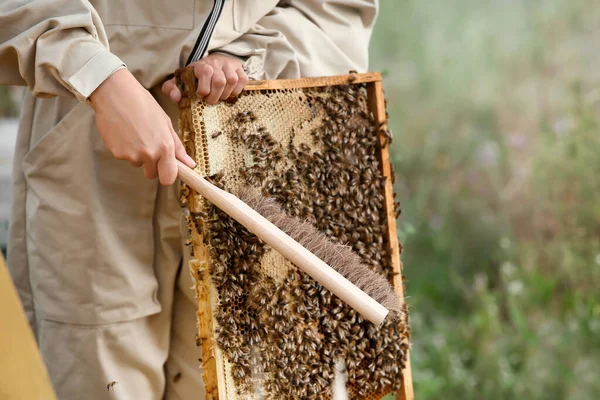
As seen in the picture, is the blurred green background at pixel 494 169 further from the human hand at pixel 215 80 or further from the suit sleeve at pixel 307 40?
the human hand at pixel 215 80

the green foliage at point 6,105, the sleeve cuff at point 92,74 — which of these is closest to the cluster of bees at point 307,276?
the sleeve cuff at point 92,74

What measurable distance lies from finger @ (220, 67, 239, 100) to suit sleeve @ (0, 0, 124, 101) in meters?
0.27

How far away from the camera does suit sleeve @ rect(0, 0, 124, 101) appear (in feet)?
4.58

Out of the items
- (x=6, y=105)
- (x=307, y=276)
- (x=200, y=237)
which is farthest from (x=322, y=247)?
(x=6, y=105)

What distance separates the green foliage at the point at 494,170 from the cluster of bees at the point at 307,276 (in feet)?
5.68

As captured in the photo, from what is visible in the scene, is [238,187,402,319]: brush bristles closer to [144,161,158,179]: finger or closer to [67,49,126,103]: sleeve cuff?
[144,161,158,179]: finger

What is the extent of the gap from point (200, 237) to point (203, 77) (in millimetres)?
398

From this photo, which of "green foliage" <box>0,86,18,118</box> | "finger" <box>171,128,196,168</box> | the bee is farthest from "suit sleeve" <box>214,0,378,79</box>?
"green foliage" <box>0,86,18,118</box>

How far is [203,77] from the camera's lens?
5.01ft

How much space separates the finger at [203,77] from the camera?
5.01 feet

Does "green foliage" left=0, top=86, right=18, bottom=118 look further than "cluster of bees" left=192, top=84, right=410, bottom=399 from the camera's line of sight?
Yes

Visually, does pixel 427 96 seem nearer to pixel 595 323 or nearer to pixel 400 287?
pixel 595 323

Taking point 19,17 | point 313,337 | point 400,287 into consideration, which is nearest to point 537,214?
point 400,287

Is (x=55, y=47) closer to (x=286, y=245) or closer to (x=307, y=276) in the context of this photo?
(x=286, y=245)
